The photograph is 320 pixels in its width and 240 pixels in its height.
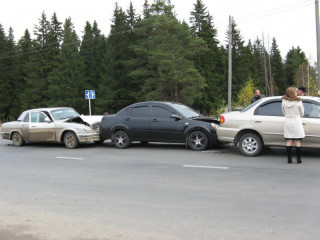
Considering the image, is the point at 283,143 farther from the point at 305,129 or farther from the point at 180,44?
the point at 180,44

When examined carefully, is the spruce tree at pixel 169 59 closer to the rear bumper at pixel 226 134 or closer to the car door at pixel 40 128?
the car door at pixel 40 128

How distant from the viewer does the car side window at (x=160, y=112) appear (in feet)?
40.8

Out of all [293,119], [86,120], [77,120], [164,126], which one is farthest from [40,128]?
[293,119]

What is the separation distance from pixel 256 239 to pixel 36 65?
67636 mm

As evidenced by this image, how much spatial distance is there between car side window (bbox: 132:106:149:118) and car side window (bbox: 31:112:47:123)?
12.7ft

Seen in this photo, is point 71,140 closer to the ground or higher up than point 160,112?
closer to the ground

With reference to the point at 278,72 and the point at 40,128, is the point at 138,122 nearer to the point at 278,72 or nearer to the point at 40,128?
the point at 40,128

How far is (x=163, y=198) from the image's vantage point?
20.4 ft

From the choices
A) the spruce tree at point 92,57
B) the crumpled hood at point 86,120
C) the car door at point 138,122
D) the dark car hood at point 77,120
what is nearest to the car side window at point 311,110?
the car door at point 138,122

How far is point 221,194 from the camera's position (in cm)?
635

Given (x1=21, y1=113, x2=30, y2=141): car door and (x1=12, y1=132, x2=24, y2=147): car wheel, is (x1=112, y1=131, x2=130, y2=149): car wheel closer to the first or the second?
(x1=21, y1=113, x2=30, y2=141): car door

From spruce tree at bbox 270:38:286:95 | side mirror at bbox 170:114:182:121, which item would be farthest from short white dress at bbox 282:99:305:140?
spruce tree at bbox 270:38:286:95

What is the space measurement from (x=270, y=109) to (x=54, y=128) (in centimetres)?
820

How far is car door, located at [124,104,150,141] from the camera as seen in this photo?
41.5 feet
